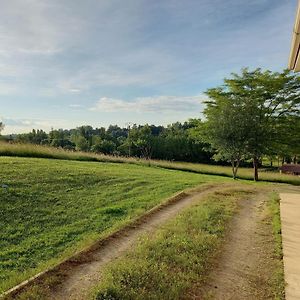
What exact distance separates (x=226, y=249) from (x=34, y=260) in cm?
314

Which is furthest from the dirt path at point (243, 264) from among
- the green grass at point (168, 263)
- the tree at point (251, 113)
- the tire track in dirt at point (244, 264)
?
the tree at point (251, 113)

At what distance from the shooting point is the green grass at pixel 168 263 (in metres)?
3.80

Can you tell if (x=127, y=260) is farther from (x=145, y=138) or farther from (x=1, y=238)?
(x=145, y=138)

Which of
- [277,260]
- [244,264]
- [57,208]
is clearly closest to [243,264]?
[244,264]

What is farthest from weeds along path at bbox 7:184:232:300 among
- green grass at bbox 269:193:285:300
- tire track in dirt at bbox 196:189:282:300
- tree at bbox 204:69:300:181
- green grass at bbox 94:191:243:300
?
tree at bbox 204:69:300:181

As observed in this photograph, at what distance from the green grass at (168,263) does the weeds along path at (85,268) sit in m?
0.22

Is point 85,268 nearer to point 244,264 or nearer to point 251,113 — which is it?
point 244,264

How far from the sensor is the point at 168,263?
4.63 m

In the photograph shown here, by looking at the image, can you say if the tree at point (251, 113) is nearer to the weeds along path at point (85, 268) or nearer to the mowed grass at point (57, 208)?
the mowed grass at point (57, 208)

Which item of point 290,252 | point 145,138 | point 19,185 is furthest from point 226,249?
point 145,138

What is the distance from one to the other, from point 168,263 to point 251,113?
14.6 m

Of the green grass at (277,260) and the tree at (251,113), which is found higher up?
the tree at (251,113)

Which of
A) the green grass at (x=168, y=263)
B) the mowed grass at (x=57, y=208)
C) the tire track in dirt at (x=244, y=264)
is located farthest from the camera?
the mowed grass at (x=57, y=208)

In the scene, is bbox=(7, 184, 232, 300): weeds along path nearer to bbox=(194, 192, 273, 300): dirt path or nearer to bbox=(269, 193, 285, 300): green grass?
bbox=(194, 192, 273, 300): dirt path
